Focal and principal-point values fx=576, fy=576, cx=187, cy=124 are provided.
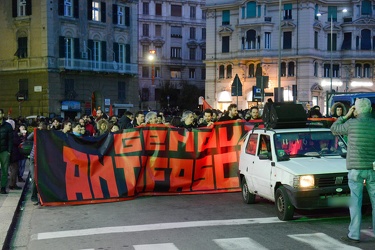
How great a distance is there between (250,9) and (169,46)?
1792 centimetres

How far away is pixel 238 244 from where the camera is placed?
8.30 meters

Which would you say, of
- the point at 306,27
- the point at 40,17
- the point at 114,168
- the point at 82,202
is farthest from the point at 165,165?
the point at 306,27

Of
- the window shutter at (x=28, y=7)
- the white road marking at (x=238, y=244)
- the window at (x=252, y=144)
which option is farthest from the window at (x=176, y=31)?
the white road marking at (x=238, y=244)

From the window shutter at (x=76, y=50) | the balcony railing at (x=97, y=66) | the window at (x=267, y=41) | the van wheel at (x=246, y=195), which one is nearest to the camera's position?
the van wheel at (x=246, y=195)

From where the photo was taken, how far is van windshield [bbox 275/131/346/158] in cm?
1067

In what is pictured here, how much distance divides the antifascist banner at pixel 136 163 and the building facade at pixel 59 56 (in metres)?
33.1

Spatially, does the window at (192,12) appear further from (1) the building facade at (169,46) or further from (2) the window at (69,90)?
(2) the window at (69,90)

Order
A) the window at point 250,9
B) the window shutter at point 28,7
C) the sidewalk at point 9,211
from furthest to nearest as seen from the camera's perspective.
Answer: the window at point 250,9 → the window shutter at point 28,7 → the sidewalk at point 9,211

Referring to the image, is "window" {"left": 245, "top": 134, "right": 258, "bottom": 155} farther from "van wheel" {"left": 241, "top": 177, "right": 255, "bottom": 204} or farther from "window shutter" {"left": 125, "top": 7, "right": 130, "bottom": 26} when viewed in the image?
"window shutter" {"left": 125, "top": 7, "right": 130, "bottom": 26}

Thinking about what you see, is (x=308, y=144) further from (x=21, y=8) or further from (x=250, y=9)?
(x=250, y=9)

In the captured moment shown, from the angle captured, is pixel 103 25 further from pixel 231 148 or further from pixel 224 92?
pixel 231 148

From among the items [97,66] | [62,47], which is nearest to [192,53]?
[97,66]

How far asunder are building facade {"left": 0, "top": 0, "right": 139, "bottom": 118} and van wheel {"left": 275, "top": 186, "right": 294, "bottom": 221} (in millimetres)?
37411

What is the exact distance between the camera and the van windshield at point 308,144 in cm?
1067
